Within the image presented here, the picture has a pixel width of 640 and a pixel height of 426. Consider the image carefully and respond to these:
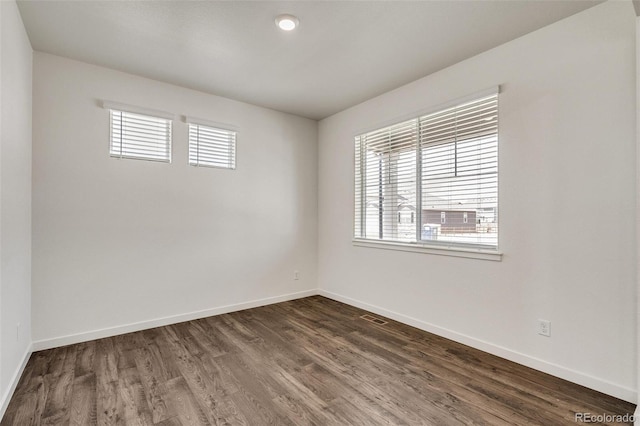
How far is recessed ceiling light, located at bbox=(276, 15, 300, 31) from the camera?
2.32m

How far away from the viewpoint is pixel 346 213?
439 cm

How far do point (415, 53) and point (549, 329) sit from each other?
2.54 m

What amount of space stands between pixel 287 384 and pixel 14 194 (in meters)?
2.35

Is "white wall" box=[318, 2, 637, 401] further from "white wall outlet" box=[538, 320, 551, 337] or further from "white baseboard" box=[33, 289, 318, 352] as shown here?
"white baseboard" box=[33, 289, 318, 352]

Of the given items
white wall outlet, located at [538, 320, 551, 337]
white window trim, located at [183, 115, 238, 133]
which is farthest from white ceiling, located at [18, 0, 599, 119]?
white wall outlet, located at [538, 320, 551, 337]

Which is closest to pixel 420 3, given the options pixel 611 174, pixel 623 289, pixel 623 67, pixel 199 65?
pixel 623 67

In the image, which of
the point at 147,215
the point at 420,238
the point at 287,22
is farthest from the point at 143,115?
the point at 420,238

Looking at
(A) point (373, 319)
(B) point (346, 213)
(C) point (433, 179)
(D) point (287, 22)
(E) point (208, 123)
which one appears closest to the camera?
(D) point (287, 22)

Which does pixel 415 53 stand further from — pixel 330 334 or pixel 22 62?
pixel 22 62

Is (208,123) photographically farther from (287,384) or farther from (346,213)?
(287,384)

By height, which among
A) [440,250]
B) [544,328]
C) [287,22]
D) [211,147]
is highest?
[287,22]

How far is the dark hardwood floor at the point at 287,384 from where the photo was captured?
193 centimetres

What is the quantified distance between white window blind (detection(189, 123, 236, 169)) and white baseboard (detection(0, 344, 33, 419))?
2245mm

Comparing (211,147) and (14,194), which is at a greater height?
(211,147)
